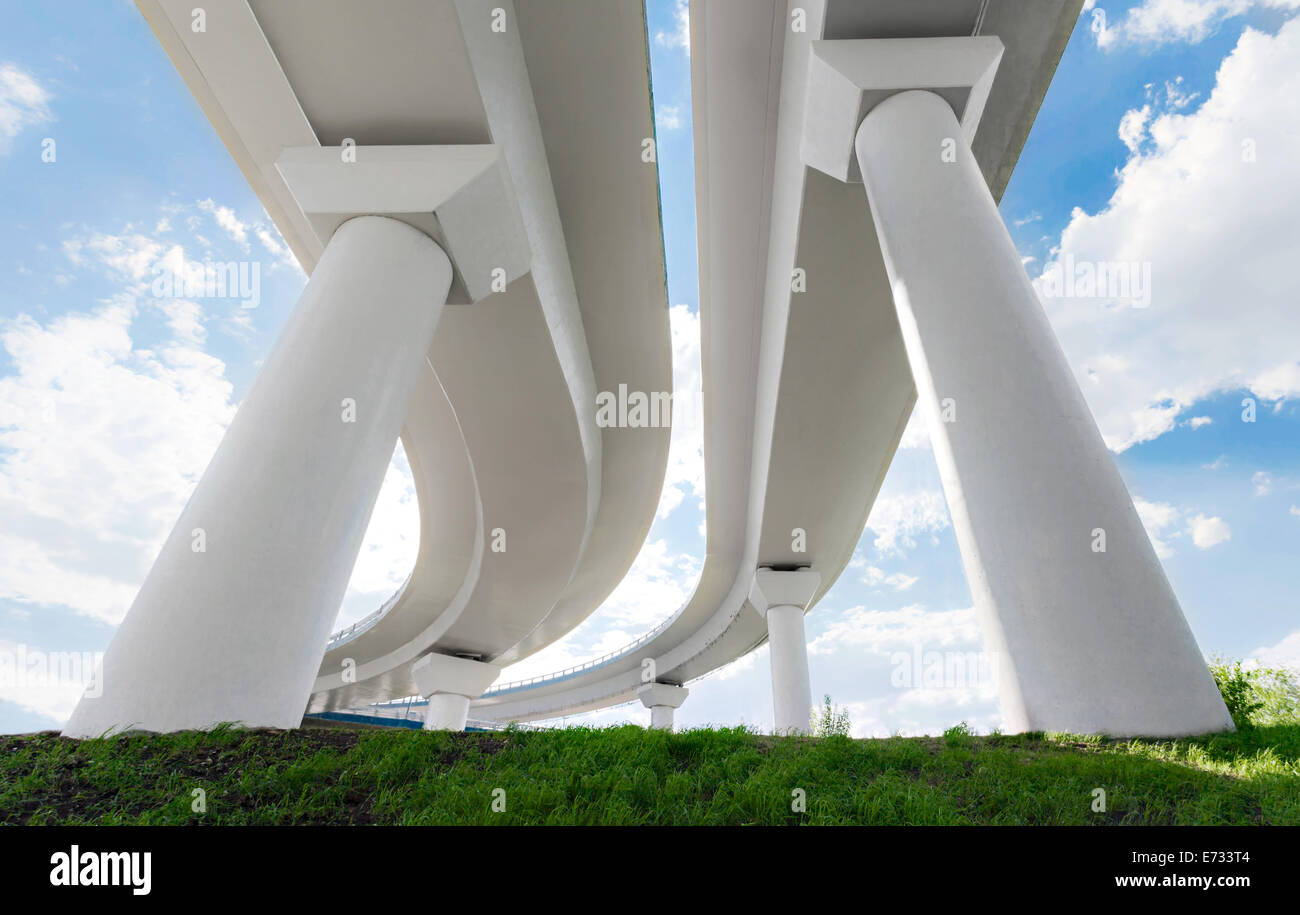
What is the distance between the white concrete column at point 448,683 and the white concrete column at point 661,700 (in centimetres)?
1146

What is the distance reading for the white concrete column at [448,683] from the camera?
95.0 feet

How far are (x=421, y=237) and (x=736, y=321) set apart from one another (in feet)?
26.1

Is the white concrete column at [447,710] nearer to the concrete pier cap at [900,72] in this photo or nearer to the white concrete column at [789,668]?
the white concrete column at [789,668]

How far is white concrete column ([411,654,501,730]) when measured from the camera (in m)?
29.0

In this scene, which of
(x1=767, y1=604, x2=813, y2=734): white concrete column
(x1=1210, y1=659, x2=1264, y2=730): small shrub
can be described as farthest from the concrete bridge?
(x1=767, y1=604, x2=813, y2=734): white concrete column

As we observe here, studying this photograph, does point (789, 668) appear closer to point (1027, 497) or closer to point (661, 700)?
point (1027, 497)

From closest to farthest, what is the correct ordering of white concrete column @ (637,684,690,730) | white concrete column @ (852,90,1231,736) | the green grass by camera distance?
the green grass
white concrete column @ (852,90,1231,736)
white concrete column @ (637,684,690,730)

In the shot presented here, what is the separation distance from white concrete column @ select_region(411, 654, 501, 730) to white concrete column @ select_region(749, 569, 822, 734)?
1502cm

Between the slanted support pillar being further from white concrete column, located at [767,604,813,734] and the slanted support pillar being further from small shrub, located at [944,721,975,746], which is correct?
white concrete column, located at [767,604,813,734]

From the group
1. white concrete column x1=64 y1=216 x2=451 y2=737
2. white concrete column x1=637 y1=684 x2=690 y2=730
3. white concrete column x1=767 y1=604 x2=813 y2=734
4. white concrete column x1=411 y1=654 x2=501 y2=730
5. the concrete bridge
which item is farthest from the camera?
white concrete column x1=637 y1=684 x2=690 y2=730

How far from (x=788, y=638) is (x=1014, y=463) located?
1693 centimetres

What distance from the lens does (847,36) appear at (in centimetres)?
796
